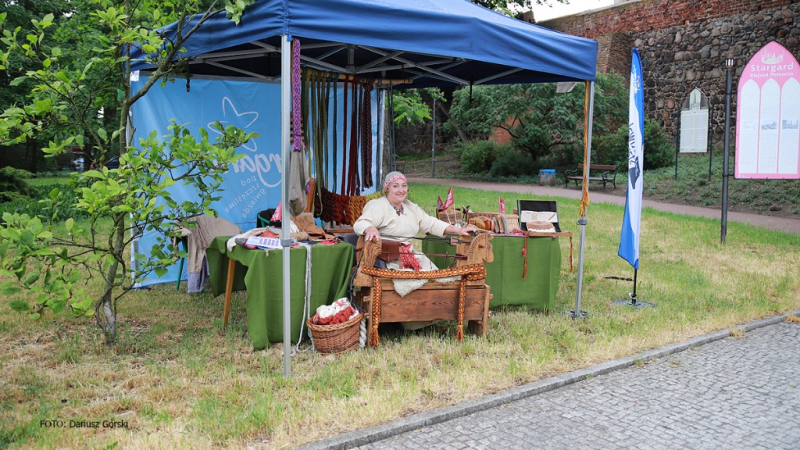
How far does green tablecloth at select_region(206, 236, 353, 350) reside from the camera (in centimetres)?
443

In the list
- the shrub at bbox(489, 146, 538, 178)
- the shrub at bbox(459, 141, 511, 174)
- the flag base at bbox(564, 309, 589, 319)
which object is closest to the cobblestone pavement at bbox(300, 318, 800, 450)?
the flag base at bbox(564, 309, 589, 319)

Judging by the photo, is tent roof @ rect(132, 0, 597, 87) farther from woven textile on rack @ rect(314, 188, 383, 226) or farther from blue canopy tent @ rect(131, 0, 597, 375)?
woven textile on rack @ rect(314, 188, 383, 226)

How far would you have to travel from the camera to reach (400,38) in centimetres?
427

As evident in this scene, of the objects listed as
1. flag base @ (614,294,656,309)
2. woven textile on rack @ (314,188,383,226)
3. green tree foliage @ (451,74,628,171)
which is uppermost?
green tree foliage @ (451,74,628,171)

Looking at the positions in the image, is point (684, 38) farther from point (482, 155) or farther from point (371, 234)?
point (371, 234)

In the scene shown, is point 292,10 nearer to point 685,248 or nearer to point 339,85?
point 339,85

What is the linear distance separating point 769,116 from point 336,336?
7.64m

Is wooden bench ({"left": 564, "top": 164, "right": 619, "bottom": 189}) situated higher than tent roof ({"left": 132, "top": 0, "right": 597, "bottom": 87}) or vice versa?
tent roof ({"left": 132, "top": 0, "right": 597, "bottom": 87})

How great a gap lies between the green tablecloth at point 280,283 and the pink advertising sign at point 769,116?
276 inches

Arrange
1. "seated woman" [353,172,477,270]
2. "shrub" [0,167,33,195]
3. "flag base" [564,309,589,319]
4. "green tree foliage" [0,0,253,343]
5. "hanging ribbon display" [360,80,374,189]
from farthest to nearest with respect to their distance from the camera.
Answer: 1. "shrub" [0,167,33,195]
2. "hanging ribbon display" [360,80,374,189]
3. "flag base" [564,309,589,319]
4. "seated woman" [353,172,477,270]
5. "green tree foliage" [0,0,253,343]

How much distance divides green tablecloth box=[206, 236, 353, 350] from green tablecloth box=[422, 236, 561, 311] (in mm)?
1210

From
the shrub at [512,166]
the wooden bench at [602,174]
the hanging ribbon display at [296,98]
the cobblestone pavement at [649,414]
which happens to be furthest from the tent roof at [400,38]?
the shrub at [512,166]

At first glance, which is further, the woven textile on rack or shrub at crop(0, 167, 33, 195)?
shrub at crop(0, 167, 33, 195)

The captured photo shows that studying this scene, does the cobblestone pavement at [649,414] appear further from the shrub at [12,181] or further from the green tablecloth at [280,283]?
the shrub at [12,181]
